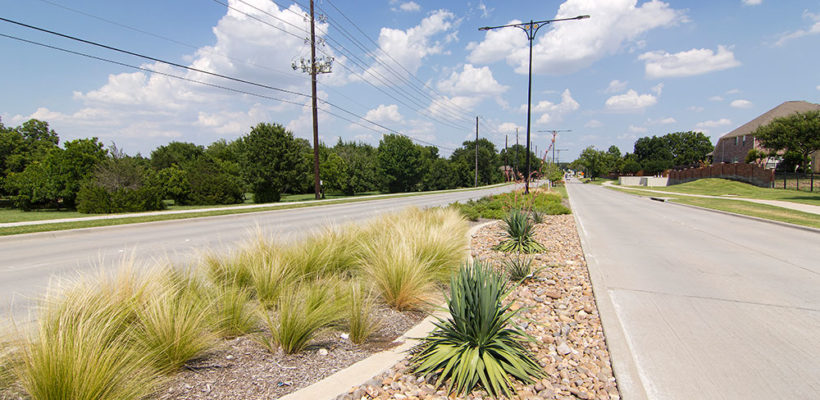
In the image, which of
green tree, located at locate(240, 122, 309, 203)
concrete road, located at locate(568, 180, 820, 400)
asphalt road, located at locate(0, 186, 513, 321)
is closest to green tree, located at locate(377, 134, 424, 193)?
green tree, located at locate(240, 122, 309, 203)

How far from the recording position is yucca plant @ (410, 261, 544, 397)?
2908mm

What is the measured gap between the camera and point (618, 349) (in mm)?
3598

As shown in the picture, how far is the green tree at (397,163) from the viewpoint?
69188mm

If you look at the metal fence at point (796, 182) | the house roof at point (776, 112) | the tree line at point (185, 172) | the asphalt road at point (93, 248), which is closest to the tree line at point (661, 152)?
the house roof at point (776, 112)

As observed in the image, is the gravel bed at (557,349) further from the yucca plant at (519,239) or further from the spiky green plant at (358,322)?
the yucca plant at (519,239)

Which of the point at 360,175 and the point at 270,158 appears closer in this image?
the point at 270,158

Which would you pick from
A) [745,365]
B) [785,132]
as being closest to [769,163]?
[785,132]

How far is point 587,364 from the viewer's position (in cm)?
335

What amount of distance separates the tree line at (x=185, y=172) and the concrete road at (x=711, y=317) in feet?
78.9

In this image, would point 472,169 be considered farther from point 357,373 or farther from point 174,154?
point 357,373

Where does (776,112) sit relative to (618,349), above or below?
above

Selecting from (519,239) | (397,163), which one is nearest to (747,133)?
(397,163)

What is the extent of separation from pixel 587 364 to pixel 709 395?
0.87 m

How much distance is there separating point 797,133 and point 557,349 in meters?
43.1
